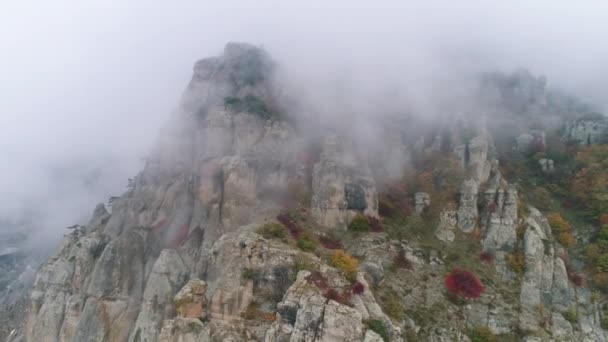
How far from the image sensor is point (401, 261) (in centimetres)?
6588

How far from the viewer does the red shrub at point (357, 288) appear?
170 feet

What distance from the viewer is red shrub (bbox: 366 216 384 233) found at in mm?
72250

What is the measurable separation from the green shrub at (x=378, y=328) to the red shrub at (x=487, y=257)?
2571 cm

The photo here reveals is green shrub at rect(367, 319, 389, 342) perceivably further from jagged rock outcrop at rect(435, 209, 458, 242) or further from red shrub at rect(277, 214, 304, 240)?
jagged rock outcrop at rect(435, 209, 458, 242)

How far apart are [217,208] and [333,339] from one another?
119 feet

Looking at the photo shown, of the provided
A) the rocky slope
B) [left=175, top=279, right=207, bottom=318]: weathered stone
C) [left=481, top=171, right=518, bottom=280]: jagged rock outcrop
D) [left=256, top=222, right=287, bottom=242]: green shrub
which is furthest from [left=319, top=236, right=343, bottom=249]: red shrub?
[left=481, top=171, right=518, bottom=280]: jagged rock outcrop

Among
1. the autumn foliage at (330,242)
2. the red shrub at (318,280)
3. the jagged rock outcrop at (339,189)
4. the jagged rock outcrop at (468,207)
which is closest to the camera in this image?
the red shrub at (318,280)

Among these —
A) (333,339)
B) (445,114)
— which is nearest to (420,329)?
(333,339)

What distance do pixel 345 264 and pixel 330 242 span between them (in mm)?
11404

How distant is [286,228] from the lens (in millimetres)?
65812

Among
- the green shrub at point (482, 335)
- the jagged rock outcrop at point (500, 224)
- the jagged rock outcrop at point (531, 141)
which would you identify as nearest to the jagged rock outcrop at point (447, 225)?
the jagged rock outcrop at point (500, 224)

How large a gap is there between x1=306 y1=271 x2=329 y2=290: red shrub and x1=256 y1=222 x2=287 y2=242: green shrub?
10579 millimetres

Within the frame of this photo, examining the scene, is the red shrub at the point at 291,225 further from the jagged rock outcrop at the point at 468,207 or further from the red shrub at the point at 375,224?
the jagged rock outcrop at the point at 468,207

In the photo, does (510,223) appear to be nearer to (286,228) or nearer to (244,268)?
(286,228)
